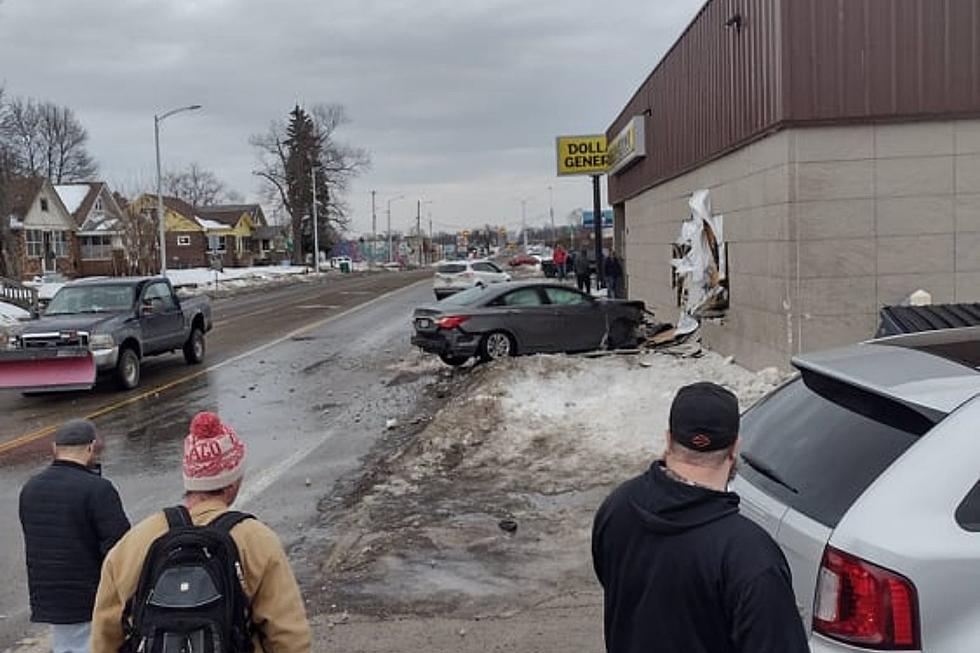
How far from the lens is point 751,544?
2434mm

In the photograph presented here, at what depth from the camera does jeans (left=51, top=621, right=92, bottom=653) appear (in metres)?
4.30

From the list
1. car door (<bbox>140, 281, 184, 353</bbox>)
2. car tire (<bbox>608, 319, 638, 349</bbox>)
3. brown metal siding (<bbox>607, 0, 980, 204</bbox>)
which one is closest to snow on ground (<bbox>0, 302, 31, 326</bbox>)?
car door (<bbox>140, 281, 184, 353</bbox>)

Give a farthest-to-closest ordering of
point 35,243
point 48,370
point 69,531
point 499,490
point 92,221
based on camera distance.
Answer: point 92,221, point 35,243, point 48,370, point 499,490, point 69,531

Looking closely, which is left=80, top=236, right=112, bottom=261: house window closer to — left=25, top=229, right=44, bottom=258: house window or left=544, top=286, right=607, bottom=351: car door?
left=25, top=229, right=44, bottom=258: house window

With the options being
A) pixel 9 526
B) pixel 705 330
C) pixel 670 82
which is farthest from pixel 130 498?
pixel 670 82

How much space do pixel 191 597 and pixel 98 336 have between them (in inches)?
567

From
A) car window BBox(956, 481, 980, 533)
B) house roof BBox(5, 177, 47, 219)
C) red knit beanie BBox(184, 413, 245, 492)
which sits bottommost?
car window BBox(956, 481, 980, 533)

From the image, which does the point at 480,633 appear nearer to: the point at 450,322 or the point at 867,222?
the point at 867,222

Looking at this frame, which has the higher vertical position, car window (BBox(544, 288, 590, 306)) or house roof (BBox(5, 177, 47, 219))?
house roof (BBox(5, 177, 47, 219))

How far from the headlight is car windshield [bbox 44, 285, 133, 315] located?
125cm

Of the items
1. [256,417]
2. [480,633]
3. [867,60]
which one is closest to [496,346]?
[256,417]

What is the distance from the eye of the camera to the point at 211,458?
2.83m

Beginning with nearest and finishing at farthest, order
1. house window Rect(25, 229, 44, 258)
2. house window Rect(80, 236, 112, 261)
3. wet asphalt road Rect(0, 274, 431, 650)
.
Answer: wet asphalt road Rect(0, 274, 431, 650), house window Rect(25, 229, 44, 258), house window Rect(80, 236, 112, 261)

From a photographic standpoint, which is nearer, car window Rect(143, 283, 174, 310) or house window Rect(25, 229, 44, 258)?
car window Rect(143, 283, 174, 310)
